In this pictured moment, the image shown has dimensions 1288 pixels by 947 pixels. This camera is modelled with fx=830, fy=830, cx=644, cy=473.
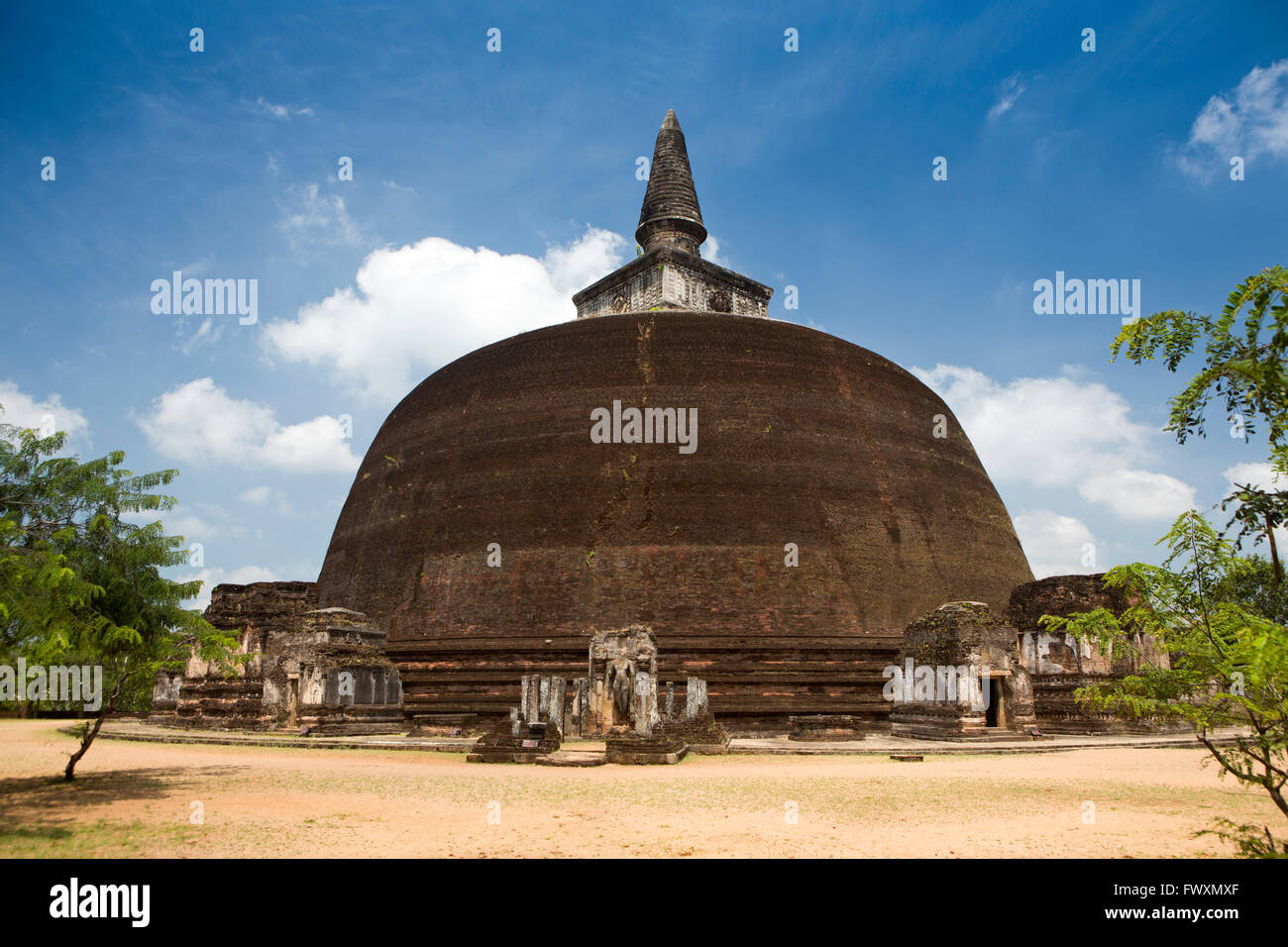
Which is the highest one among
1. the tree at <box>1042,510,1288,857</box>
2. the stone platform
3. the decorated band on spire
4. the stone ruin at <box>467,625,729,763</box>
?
the decorated band on spire

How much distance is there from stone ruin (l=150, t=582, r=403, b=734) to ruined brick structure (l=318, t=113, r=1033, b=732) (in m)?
0.64

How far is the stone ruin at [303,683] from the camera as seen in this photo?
1742 cm

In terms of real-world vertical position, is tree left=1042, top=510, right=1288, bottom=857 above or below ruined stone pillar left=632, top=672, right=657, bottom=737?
above

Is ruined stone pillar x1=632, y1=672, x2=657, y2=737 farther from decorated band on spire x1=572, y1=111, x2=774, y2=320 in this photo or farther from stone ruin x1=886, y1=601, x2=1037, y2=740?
decorated band on spire x1=572, y1=111, x2=774, y2=320

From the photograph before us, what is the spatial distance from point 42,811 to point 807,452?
1645 cm

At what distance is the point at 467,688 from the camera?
17453mm

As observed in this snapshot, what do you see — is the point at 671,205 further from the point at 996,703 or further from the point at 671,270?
the point at 996,703

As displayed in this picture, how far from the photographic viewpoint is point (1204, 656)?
494cm

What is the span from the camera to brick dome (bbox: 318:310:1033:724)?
689 inches

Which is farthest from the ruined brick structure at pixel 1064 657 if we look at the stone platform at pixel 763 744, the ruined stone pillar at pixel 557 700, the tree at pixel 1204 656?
the tree at pixel 1204 656

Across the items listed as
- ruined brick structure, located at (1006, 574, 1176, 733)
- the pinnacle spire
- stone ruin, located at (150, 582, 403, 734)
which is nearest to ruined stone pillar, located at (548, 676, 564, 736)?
stone ruin, located at (150, 582, 403, 734)

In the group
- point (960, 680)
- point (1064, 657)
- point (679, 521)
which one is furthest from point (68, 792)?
point (1064, 657)

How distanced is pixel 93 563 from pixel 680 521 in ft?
41.1
